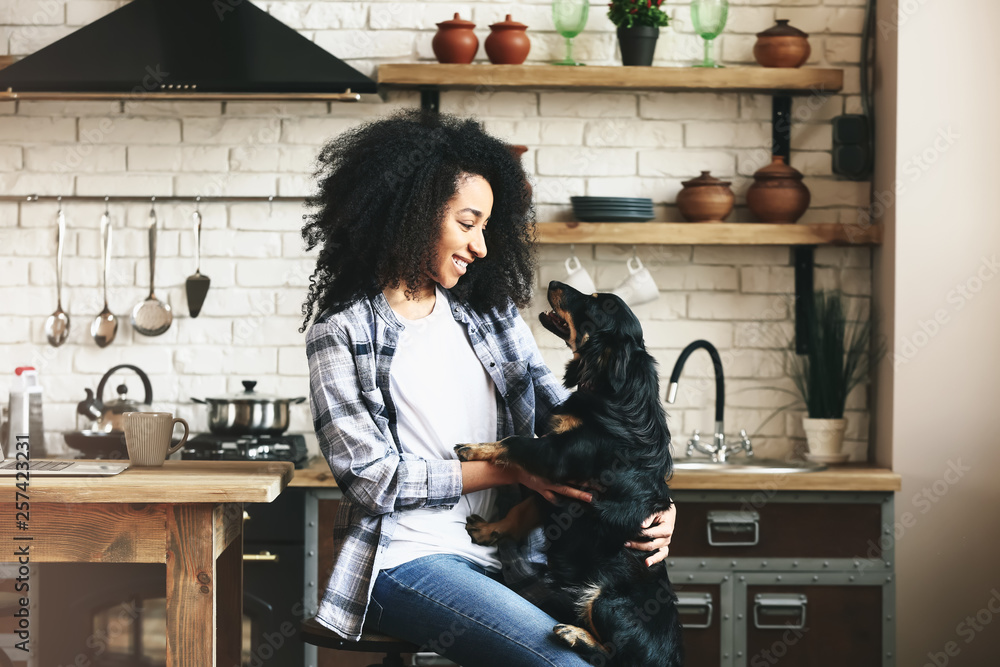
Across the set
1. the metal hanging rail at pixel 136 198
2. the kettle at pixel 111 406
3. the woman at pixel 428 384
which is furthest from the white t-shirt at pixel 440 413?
the metal hanging rail at pixel 136 198

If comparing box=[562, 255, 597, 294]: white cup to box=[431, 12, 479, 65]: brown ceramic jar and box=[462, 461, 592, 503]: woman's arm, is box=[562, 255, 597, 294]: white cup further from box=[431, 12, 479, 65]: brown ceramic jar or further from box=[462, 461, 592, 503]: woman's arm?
box=[462, 461, 592, 503]: woman's arm

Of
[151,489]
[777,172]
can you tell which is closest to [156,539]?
[151,489]

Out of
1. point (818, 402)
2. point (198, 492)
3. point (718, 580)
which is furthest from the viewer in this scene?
point (818, 402)

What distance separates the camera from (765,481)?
2.60 meters

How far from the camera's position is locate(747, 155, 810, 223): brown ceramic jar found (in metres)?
3.00

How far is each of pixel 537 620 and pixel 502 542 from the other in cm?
23

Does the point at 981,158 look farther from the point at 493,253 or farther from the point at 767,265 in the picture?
the point at 493,253

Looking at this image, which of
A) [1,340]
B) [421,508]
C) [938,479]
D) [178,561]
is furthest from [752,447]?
[1,340]

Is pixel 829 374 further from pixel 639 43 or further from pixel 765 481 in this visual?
pixel 639 43

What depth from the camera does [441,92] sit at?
3.12 metres

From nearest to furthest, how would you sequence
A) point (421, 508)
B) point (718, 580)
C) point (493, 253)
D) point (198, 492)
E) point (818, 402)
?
1. point (198, 492)
2. point (421, 508)
3. point (493, 253)
4. point (718, 580)
5. point (818, 402)

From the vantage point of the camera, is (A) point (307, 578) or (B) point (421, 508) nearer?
(B) point (421, 508)

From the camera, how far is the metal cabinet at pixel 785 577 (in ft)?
8.57

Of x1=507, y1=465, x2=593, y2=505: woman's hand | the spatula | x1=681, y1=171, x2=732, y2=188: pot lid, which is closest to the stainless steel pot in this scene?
the spatula
